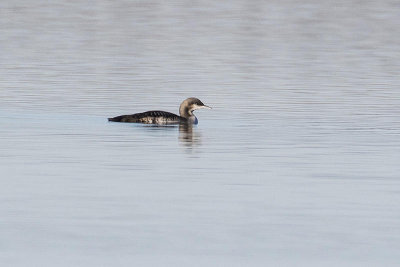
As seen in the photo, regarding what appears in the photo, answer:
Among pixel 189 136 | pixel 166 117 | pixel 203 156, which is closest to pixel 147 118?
pixel 166 117

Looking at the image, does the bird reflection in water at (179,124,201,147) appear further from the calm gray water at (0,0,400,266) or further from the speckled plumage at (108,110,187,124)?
the speckled plumage at (108,110,187,124)

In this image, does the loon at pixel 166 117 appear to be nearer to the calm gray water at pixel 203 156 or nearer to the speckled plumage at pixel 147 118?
the speckled plumage at pixel 147 118

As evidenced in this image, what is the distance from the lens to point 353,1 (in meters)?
106

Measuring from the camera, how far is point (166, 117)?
110 feet

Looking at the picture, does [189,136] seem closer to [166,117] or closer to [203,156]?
[166,117]

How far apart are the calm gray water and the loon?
65 cm

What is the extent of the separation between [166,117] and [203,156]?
740 centimetres

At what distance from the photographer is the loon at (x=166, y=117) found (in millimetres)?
32938

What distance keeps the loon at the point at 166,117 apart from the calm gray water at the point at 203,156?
2.14 ft

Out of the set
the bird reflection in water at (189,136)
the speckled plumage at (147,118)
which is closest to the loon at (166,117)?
the speckled plumage at (147,118)

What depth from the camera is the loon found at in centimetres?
3294

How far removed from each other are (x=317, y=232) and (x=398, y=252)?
140cm

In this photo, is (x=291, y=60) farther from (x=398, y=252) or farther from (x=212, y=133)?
(x=398, y=252)

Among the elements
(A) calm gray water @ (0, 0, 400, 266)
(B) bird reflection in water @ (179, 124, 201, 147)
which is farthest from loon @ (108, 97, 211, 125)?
(A) calm gray water @ (0, 0, 400, 266)
